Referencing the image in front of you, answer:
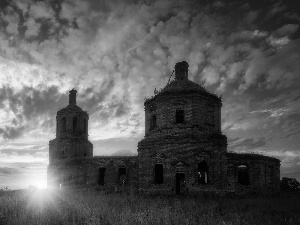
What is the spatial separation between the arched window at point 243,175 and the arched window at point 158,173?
944 centimetres

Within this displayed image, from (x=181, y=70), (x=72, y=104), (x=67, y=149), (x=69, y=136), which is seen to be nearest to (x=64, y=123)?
(x=69, y=136)

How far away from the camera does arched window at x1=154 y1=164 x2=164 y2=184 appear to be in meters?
22.4

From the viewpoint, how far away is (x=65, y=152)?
32969 millimetres

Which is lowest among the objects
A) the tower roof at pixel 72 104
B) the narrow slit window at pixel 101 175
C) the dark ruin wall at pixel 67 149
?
the narrow slit window at pixel 101 175

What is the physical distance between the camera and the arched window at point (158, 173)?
2239cm

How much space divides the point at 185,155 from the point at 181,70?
823 centimetres

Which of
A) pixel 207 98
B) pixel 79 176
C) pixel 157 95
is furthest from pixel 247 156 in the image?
pixel 79 176

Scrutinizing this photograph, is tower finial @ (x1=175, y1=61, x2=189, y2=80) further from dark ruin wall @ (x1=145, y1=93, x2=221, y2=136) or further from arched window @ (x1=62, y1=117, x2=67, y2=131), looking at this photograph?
arched window @ (x1=62, y1=117, x2=67, y2=131)

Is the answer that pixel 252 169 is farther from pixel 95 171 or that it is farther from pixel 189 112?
pixel 95 171

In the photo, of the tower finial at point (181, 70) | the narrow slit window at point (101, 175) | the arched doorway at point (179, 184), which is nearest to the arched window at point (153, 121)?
the tower finial at point (181, 70)

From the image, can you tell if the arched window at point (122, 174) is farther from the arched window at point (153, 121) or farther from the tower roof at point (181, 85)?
the tower roof at point (181, 85)

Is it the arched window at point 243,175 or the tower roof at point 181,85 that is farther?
the arched window at point 243,175

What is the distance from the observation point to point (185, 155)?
71.6ft

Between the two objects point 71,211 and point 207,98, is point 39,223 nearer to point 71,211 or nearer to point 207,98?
point 71,211
